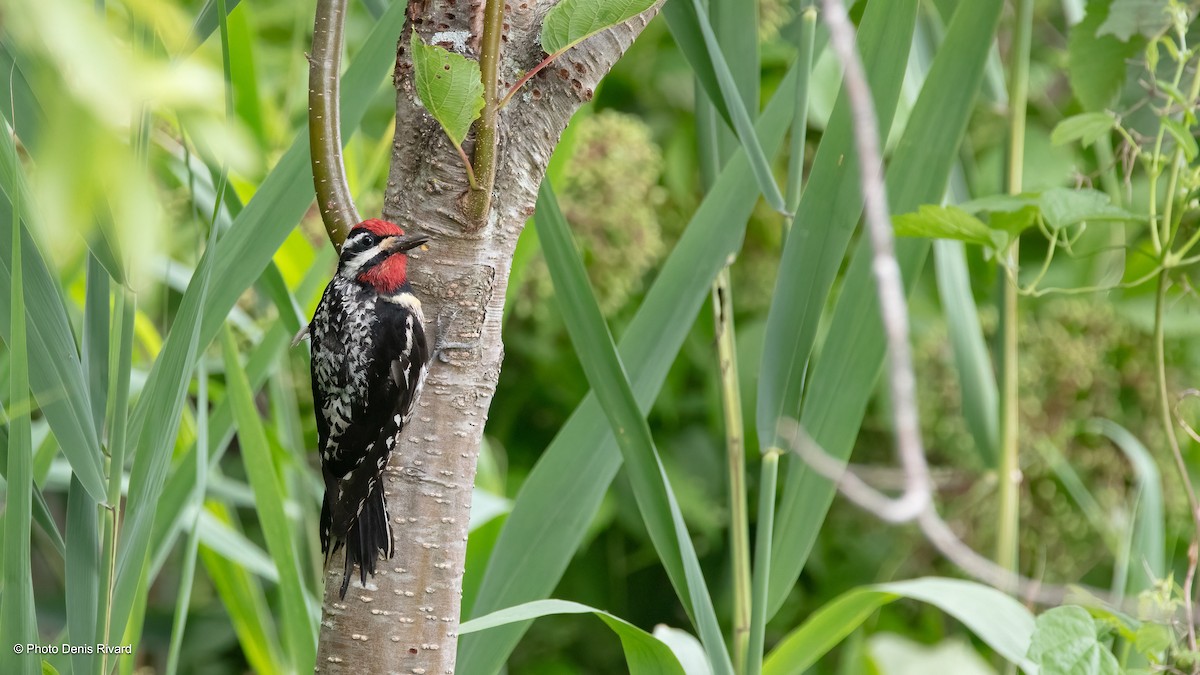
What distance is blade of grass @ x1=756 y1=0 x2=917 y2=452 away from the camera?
0.81 metres

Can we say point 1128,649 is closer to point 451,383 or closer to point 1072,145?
point 451,383

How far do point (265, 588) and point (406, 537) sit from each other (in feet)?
5.50

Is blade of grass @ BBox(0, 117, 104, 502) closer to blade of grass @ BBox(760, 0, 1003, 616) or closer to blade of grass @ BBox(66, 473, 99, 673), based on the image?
blade of grass @ BBox(66, 473, 99, 673)

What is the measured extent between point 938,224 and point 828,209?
151mm

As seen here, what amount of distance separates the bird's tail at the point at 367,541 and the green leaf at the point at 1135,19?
2.98 ft

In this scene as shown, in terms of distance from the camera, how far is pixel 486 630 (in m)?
0.91

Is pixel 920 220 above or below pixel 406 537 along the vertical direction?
above

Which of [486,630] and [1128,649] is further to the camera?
[1128,649]

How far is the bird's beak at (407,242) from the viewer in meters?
0.73

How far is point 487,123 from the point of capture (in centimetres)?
66

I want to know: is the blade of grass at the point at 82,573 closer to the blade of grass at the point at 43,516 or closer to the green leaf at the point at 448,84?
the blade of grass at the point at 43,516

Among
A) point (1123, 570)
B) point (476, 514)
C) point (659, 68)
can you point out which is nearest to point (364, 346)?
point (476, 514)

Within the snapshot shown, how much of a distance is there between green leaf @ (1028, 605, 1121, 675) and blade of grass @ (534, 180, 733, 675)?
253mm

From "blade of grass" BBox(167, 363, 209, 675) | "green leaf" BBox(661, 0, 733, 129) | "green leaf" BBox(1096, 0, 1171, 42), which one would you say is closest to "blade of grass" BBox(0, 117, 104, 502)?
"blade of grass" BBox(167, 363, 209, 675)
